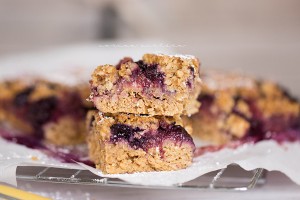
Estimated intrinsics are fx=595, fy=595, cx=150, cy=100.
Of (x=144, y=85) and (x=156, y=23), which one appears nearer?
(x=144, y=85)

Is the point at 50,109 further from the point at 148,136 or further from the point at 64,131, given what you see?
the point at 148,136

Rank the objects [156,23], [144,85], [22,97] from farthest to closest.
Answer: [156,23]
[22,97]
[144,85]

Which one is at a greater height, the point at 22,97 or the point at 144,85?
the point at 144,85

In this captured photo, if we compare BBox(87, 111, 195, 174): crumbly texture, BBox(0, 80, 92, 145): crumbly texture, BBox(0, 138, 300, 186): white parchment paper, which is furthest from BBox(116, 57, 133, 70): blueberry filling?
BBox(0, 80, 92, 145): crumbly texture

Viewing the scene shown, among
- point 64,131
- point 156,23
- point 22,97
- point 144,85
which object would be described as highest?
point 156,23

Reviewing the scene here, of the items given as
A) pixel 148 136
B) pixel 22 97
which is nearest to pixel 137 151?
pixel 148 136

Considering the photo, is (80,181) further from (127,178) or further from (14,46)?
(14,46)

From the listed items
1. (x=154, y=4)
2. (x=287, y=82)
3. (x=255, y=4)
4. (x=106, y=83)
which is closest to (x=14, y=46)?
(x=154, y=4)
